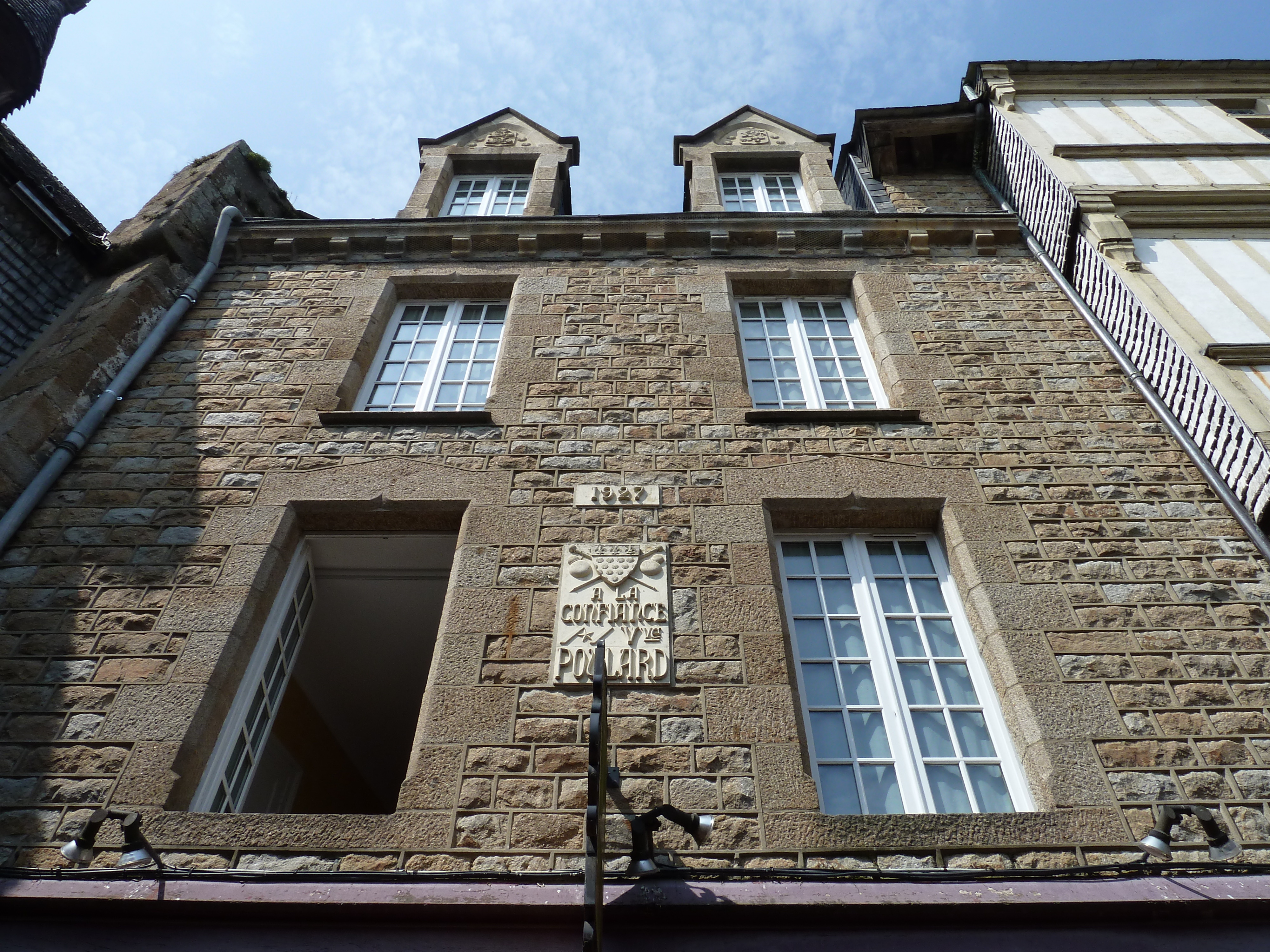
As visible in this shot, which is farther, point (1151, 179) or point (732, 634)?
point (1151, 179)

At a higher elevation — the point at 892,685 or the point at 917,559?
the point at 917,559

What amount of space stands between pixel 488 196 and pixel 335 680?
5.24m

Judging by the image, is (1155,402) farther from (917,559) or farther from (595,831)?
(595,831)

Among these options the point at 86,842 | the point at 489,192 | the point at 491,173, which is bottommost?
the point at 86,842

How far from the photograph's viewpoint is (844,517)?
5.25 meters

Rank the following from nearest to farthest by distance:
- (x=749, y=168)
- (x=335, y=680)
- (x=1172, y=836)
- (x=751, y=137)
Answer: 1. (x=1172, y=836)
2. (x=335, y=680)
3. (x=749, y=168)
4. (x=751, y=137)

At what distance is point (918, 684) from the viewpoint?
449 cm

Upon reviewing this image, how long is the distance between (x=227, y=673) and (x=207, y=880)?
46.9 inches

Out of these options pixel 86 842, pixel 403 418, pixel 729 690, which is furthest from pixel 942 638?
pixel 86 842

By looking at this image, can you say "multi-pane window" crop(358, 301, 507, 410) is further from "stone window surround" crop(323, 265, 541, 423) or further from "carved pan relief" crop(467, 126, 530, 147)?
"carved pan relief" crop(467, 126, 530, 147)

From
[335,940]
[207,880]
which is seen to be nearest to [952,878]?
[335,940]

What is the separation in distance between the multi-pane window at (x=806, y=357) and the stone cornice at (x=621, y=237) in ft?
1.89

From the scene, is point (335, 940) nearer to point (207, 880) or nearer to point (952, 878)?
point (207, 880)

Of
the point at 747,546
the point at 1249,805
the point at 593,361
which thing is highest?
the point at 593,361
